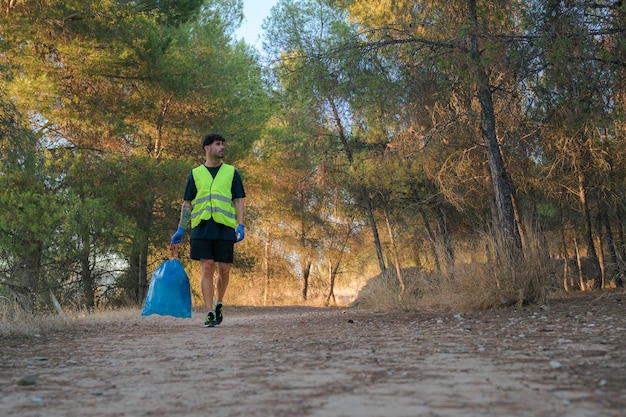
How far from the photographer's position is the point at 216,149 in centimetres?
691

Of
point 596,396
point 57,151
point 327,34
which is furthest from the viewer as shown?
point 327,34

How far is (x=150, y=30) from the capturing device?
1368 centimetres

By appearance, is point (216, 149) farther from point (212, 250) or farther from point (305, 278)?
point (305, 278)

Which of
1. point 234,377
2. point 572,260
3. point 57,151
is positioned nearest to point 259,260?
point 572,260

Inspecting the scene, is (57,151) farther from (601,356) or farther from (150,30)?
(601,356)

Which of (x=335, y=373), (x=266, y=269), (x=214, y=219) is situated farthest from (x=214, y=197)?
(x=266, y=269)

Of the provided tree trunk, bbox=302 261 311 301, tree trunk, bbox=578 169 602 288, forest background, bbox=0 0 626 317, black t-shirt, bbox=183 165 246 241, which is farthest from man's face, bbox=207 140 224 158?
tree trunk, bbox=302 261 311 301

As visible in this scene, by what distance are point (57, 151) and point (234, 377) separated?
455 inches

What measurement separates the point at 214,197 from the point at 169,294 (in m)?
1.21

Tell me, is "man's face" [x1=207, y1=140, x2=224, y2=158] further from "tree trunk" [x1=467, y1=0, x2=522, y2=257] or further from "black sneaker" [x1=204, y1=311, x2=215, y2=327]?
"tree trunk" [x1=467, y1=0, x2=522, y2=257]

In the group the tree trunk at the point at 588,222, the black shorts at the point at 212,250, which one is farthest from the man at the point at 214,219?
the tree trunk at the point at 588,222

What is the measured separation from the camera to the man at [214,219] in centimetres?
673

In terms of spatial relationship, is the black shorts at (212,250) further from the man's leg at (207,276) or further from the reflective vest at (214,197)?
the reflective vest at (214,197)

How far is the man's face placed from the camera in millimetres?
6902
